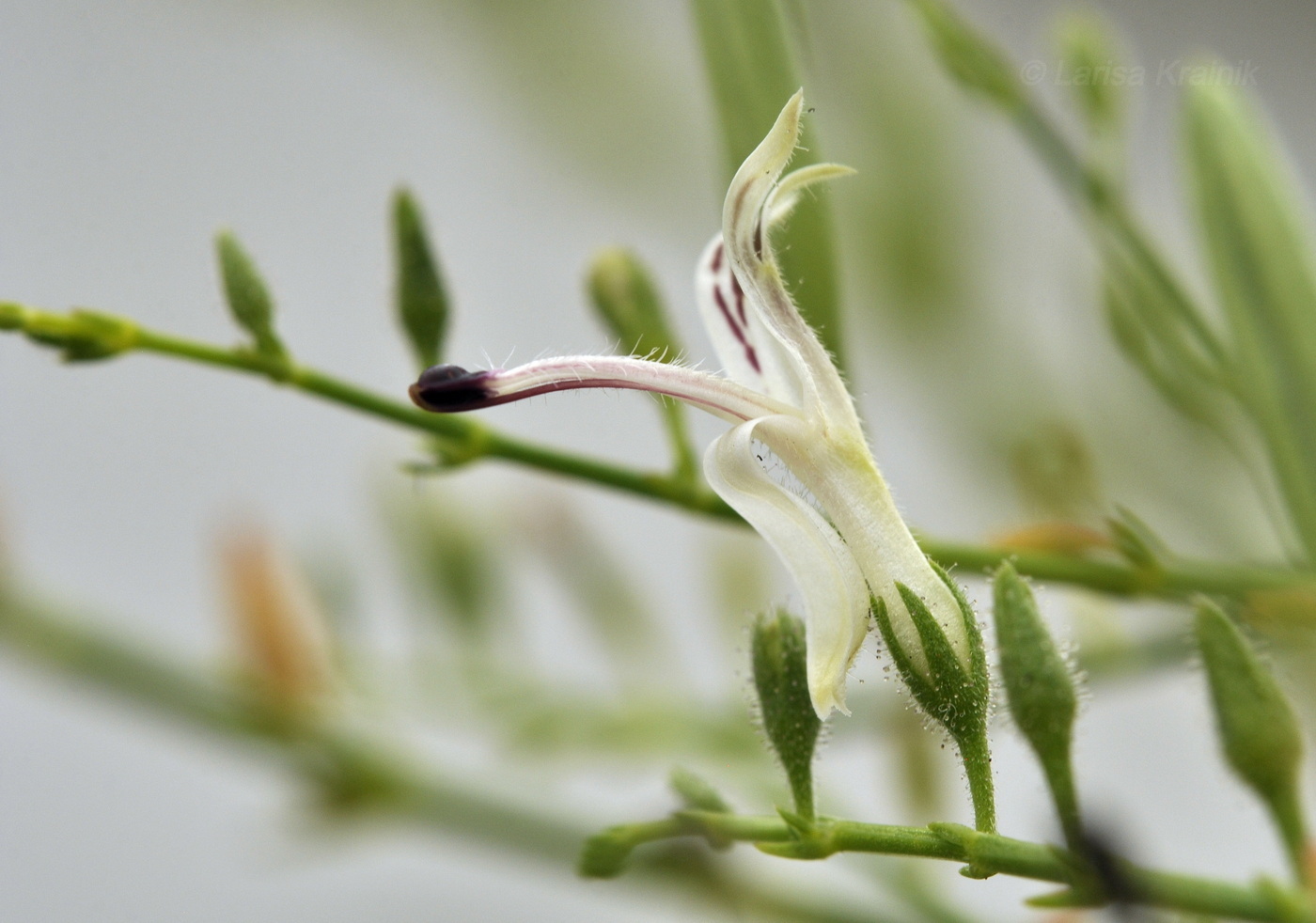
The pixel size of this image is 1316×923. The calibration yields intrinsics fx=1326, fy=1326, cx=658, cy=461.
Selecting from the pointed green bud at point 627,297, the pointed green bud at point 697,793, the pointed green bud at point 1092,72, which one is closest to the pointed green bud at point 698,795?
the pointed green bud at point 697,793

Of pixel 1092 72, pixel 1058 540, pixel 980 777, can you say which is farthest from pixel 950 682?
pixel 1092 72

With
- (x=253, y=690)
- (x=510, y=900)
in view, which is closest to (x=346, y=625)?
(x=253, y=690)

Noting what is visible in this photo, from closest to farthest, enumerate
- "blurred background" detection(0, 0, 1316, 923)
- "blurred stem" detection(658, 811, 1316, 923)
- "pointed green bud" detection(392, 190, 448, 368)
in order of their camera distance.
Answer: "blurred stem" detection(658, 811, 1316, 923) → "pointed green bud" detection(392, 190, 448, 368) → "blurred background" detection(0, 0, 1316, 923)

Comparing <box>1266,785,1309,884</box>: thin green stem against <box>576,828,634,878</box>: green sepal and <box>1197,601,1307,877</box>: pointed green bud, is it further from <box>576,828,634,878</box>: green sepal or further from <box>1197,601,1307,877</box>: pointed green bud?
<box>576,828,634,878</box>: green sepal

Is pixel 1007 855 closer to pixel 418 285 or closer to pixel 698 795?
pixel 698 795

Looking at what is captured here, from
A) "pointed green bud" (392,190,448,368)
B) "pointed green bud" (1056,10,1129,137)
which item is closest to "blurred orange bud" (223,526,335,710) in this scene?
"pointed green bud" (392,190,448,368)

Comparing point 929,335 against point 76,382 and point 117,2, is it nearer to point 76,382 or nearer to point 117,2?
point 117,2
